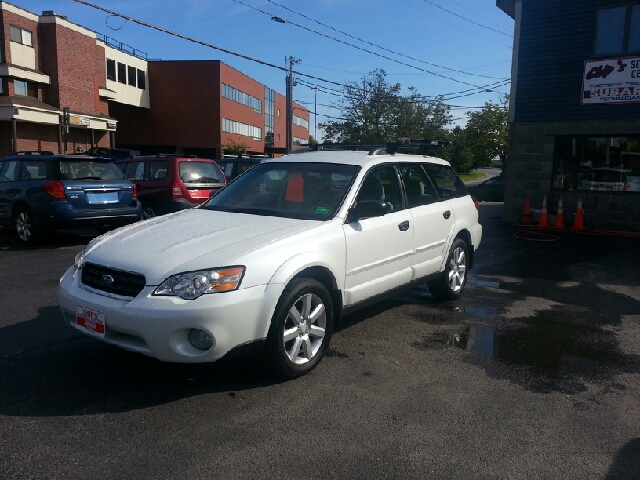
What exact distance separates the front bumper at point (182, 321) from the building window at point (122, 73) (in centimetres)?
4445

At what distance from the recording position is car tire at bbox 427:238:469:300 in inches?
257

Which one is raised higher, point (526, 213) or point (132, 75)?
point (132, 75)

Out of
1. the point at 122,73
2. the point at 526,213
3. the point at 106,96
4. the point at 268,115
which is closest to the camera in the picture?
the point at 526,213

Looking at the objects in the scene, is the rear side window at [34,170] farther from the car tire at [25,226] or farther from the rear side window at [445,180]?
the rear side window at [445,180]

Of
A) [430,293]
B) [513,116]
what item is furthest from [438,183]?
[513,116]

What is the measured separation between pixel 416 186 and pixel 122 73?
4389 cm

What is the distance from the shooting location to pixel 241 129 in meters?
56.1

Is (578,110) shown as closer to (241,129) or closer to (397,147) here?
(397,147)

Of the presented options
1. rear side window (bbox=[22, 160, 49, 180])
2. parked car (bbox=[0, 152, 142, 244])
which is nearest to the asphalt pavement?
parked car (bbox=[0, 152, 142, 244])

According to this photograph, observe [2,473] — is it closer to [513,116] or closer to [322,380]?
[322,380]

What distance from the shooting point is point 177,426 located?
3482 mm

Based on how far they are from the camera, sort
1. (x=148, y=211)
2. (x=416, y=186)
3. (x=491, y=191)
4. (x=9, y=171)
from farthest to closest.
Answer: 1. (x=491, y=191)
2. (x=148, y=211)
3. (x=9, y=171)
4. (x=416, y=186)

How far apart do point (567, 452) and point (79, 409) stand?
2979 mm

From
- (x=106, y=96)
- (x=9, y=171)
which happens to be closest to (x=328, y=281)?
(x=9, y=171)
